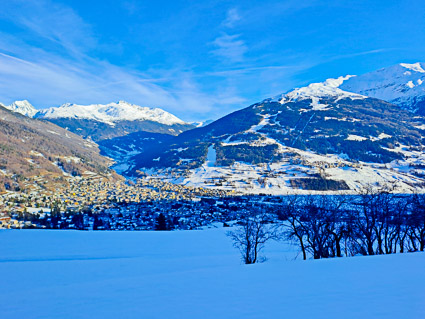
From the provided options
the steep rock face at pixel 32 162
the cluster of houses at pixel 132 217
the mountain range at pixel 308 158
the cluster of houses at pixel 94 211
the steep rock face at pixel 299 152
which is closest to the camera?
the cluster of houses at pixel 132 217

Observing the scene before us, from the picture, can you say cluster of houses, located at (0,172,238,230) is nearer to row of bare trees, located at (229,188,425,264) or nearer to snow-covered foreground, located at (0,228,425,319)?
row of bare trees, located at (229,188,425,264)

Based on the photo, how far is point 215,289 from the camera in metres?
9.17

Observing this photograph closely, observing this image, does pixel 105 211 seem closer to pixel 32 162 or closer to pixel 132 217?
pixel 132 217

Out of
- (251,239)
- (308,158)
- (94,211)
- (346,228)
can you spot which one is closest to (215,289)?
(251,239)

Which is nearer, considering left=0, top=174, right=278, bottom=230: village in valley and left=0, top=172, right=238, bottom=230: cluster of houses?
left=0, top=174, right=278, bottom=230: village in valley

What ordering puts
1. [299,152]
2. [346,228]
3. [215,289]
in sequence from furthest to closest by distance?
[299,152]
[346,228]
[215,289]

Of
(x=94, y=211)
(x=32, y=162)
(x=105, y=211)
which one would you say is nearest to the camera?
(x=94, y=211)

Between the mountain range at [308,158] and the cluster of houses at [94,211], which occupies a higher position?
the mountain range at [308,158]

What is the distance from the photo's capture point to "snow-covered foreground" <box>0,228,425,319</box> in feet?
22.7

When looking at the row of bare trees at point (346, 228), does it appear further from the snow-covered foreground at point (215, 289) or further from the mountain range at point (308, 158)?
the mountain range at point (308, 158)

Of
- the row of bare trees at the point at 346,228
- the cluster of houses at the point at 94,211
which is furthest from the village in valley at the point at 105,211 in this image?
the row of bare trees at the point at 346,228

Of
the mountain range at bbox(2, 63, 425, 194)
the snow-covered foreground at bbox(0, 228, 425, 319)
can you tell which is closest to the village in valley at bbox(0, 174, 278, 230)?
the snow-covered foreground at bbox(0, 228, 425, 319)

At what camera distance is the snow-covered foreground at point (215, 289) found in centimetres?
692

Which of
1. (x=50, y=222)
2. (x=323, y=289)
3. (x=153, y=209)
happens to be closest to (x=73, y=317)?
(x=323, y=289)
